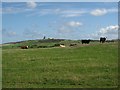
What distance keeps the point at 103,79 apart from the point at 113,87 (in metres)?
2.28

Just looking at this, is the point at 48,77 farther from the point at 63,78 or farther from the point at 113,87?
the point at 113,87

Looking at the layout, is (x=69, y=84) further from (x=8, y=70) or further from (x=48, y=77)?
(x=8, y=70)

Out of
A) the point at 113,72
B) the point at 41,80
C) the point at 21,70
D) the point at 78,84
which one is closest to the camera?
the point at 78,84

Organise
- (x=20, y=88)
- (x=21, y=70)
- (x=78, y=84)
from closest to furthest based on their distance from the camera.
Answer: (x=20, y=88) < (x=78, y=84) < (x=21, y=70)

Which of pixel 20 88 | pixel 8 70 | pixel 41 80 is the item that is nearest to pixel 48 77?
pixel 41 80

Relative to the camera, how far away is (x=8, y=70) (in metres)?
24.3

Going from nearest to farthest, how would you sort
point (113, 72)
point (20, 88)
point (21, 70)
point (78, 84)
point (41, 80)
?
1. point (20, 88)
2. point (78, 84)
3. point (41, 80)
4. point (113, 72)
5. point (21, 70)

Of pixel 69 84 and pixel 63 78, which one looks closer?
pixel 69 84

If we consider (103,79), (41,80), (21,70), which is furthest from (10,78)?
(103,79)

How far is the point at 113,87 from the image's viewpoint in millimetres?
17109

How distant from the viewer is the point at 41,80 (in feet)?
63.1

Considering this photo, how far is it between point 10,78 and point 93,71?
5666 mm

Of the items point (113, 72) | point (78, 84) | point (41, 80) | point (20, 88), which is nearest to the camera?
point (20, 88)

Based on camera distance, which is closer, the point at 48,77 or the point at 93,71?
the point at 48,77
